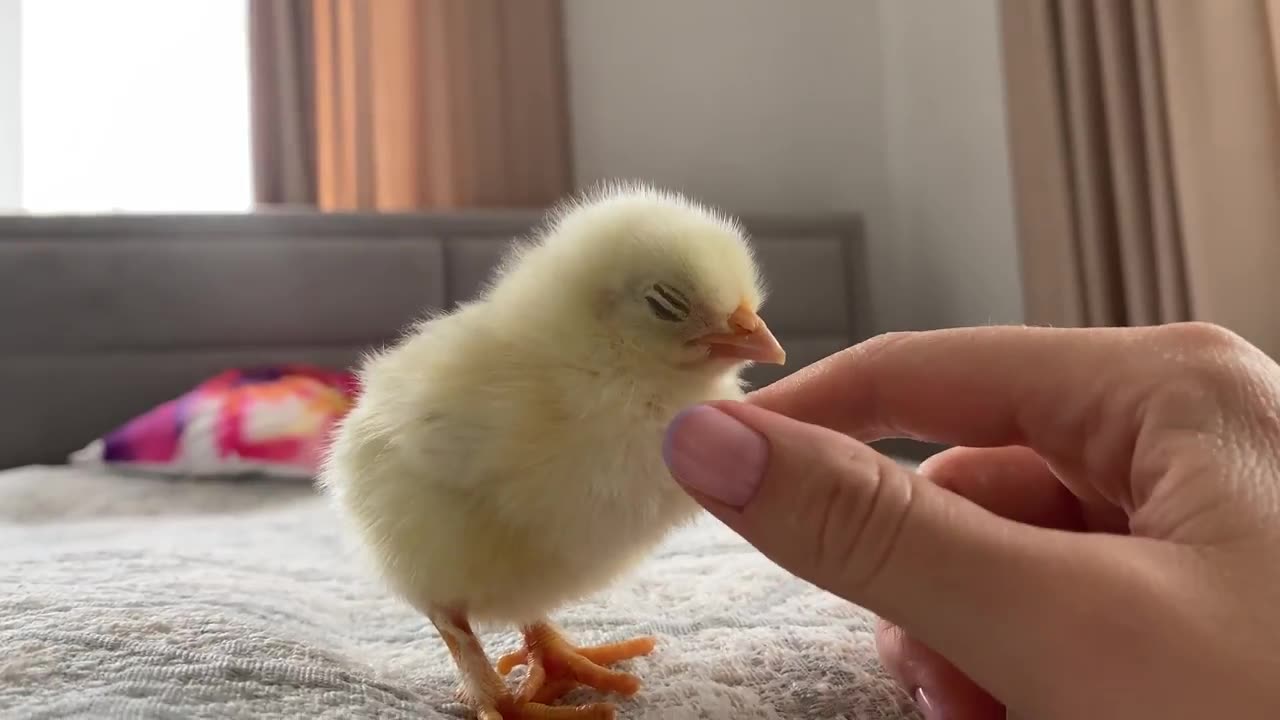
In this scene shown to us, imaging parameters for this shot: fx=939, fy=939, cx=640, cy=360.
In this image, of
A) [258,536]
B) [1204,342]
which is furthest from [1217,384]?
[258,536]

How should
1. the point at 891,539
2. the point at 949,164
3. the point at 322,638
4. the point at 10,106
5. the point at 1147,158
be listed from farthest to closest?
the point at 10,106 < the point at 949,164 < the point at 1147,158 < the point at 322,638 < the point at 891,539

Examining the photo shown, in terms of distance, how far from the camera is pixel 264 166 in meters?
2.83

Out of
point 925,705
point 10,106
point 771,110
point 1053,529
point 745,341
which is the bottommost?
point 925,705

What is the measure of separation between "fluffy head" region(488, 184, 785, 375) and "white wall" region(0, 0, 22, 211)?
3091 mm

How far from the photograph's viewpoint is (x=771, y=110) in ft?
10.4

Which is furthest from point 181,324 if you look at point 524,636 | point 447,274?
point 524,636

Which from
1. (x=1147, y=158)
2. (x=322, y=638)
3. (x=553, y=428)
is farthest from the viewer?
(x=1147, y=158)

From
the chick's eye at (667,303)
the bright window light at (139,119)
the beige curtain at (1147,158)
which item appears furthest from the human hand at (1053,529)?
the bright window light at (139,119)

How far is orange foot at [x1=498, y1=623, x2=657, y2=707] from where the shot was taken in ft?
2.09

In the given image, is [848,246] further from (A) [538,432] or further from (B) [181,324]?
(A) [538,432]

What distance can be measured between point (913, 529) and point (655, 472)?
6.9 inches

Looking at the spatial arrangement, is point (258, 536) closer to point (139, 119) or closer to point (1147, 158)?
point (1147, 158)

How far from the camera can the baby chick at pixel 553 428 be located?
559 millimetres

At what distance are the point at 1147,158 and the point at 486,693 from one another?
1792 mm
